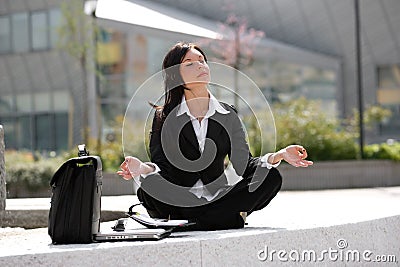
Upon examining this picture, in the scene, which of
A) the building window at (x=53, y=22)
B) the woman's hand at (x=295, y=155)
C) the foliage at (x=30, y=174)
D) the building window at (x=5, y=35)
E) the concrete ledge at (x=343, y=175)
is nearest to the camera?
the woman's hand at (x=295, y=155)

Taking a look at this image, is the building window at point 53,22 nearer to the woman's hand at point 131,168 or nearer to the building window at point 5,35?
the building window at point 5,35

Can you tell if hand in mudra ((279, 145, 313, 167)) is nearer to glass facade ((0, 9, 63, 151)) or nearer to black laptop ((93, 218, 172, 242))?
black laptop ((93, 218, 172, 242))

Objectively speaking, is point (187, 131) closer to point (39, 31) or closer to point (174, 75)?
point (174, 75)

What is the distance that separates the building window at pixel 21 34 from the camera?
3272cm

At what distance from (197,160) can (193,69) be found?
0.55 meters

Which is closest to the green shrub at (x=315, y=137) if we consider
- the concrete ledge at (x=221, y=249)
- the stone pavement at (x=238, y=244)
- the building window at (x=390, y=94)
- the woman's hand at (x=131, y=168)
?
the building window at (x=390, y=94)

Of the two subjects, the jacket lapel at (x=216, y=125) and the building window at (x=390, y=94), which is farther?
the building window at (x=390, y=94)

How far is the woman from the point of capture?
5133 millimetres

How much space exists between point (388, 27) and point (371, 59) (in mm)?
1197

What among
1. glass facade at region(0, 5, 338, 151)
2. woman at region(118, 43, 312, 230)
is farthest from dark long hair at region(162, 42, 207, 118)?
glass facade at region(0, 5, 338, 151)

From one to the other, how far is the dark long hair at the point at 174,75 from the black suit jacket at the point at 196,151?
0.33 ft

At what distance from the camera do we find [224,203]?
17.0ft

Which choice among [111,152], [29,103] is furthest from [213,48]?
[29,103]

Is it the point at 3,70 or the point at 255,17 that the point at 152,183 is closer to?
the point at 255,17
